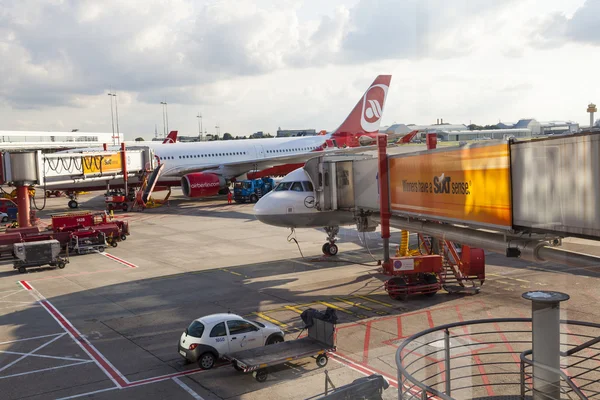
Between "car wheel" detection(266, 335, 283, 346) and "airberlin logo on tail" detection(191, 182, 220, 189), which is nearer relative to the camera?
"car wheel" detection(266, 335, 283, 346)

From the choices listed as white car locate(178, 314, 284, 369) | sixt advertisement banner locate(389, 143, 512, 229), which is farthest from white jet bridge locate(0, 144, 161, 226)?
sixt advertisement banner locate(389, 143, 512, 229)

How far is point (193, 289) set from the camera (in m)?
27.8

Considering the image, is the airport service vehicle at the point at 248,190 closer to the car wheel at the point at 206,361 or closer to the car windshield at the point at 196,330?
the car windshield at the point at 196,330

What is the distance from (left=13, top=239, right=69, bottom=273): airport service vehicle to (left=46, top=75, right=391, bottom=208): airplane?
24184 millimetres

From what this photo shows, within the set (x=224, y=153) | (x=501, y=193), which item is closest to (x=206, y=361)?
(x=501, y=193)

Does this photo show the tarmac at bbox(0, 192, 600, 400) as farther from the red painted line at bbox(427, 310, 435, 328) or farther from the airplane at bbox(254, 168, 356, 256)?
the airplane at bbox(254, 168, 356, 256)

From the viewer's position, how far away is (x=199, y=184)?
58.3 meters

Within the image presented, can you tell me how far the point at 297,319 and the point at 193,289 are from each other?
23.7 feet

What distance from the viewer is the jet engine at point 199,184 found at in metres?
58.1

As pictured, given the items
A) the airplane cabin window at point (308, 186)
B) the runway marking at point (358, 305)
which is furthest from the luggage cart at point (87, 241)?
the runway marking at point (358, 305)

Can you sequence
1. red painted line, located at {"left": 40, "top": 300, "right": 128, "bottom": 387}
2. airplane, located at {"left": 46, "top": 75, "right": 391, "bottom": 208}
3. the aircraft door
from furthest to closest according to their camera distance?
1. the aircraft door
2. airplane, located at {"left": 46, "top": 75, "right": 391, "bottom": 208}
3. red painted line, located at {"left": 40, "top": 300, "right": 128, "bottom": 387}

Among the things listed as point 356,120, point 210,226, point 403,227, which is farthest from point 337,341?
point 356,120

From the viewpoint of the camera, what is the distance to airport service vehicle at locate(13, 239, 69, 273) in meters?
33.0

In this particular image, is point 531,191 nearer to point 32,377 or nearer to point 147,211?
point 32,377
